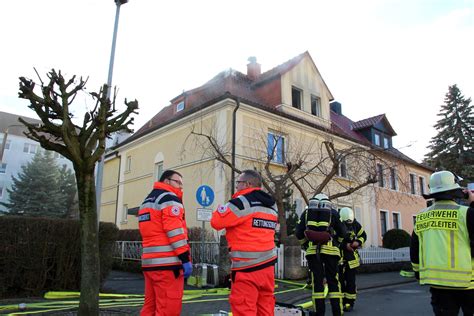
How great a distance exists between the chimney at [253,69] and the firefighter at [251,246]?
20.8 meters

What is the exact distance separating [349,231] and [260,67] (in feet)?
61.1

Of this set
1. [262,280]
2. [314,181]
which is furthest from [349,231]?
[314,181]

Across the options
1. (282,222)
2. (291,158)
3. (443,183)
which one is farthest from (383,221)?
(443,183)

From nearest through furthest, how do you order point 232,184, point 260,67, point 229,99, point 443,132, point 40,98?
1. point 40,98
2. point 232,184
3. point 229,99
4. point 260,67
5. point 443,132

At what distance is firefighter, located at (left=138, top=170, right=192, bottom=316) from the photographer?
439 cm

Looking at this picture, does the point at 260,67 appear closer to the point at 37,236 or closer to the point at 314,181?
the point at 314,181

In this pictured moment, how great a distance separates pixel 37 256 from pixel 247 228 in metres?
6.84

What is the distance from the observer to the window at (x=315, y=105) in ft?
76.9

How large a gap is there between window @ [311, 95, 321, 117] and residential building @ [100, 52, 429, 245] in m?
0.04

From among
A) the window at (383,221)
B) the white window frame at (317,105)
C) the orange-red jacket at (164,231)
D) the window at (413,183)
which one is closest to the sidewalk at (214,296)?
the orange-red jacket at (164,231)

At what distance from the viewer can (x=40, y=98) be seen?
21.0 feet

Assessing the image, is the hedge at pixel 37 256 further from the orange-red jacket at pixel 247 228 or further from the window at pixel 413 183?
the window at pixel 413 183

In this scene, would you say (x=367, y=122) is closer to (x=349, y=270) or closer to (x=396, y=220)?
(x=396, y=220)

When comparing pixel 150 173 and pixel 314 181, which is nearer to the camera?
pixel 314 181
